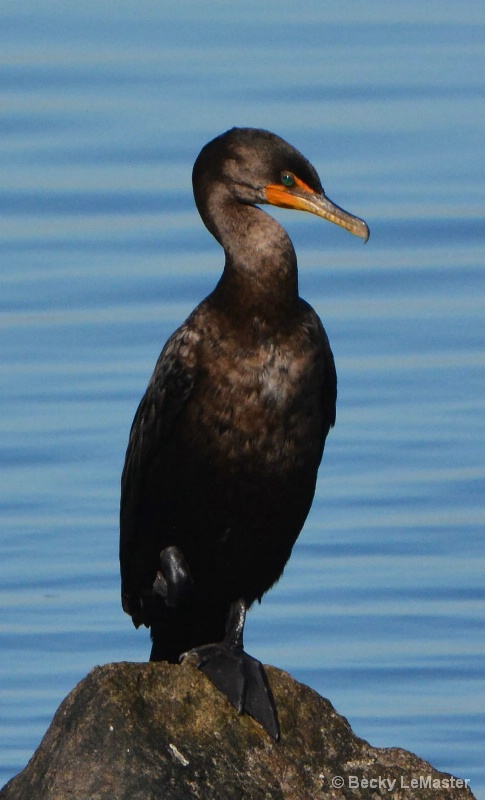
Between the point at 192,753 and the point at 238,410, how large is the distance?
1.13 m

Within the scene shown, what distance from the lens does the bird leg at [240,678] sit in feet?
21.2

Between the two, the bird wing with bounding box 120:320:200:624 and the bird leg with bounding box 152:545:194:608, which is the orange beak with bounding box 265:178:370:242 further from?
the bird leg with bounding box 152:545:194:608

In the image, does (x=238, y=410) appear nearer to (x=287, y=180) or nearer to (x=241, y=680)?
(x=287, y=180)

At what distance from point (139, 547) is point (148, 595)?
0.16m

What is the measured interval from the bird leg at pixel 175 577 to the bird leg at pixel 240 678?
183 millimetres

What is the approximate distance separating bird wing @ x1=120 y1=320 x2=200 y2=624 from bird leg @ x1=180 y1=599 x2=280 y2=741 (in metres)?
0.44

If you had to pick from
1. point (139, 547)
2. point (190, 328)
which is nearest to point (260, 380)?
point (190, 328)

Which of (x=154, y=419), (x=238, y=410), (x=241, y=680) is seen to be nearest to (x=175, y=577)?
Answer: (x=154, y=419)

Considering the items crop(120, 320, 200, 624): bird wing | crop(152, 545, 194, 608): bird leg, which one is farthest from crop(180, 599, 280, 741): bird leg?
crop(120, 320, 200, 624): bird wing

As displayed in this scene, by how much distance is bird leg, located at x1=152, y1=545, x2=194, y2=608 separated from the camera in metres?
7.25

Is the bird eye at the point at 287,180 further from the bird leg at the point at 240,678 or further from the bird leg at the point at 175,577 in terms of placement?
the bird leg at the point at 240,678

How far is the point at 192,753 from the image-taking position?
245 inches

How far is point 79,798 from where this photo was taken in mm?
6023

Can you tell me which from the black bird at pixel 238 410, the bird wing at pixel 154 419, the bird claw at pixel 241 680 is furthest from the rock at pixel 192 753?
the bird wing at pixel 154 419
